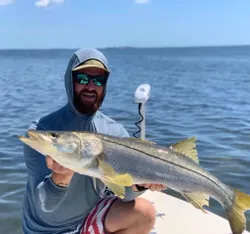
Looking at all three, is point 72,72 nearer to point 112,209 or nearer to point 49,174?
point 49,174

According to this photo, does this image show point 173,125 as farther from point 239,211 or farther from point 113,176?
point 113,176

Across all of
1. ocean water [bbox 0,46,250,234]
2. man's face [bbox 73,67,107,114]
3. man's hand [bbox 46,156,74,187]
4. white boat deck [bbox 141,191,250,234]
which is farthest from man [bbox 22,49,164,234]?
ocean water [bbox 0,46,250,234]

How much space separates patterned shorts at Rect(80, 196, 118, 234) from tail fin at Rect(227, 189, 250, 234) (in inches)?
39.5

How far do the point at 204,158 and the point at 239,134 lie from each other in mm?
2771

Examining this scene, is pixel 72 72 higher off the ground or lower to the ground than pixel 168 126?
higher

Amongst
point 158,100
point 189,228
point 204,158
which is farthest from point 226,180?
point 158,100

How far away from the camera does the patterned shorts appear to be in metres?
3.40

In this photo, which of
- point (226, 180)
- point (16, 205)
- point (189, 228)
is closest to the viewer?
point (189, 228)

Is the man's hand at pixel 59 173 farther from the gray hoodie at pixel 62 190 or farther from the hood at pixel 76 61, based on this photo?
the hood at pixel 76 61

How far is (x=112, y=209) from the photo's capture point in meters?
3.47

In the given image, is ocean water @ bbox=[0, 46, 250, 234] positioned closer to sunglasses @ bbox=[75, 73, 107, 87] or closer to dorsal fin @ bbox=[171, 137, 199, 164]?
sunglasses @ bbox=[75, 73, 107, 87]

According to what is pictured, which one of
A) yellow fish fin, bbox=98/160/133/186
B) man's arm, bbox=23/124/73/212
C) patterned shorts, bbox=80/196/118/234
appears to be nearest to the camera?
yellow fish fin, bbox=98/160/133/186

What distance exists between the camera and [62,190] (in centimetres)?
294

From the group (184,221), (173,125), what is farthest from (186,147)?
(173,125)
